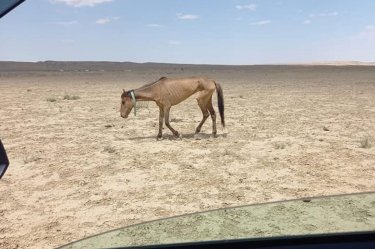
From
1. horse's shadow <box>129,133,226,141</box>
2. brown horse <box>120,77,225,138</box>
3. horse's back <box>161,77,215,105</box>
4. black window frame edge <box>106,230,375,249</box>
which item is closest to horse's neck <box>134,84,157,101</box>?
brown horse <box>120,77,225,138</box>

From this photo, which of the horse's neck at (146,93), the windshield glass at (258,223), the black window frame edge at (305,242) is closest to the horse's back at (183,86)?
the horse's neck at (146,93)

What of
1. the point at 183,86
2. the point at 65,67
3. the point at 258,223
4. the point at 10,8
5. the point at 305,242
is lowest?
the point at 65,67

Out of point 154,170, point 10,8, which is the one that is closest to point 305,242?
point 10,8

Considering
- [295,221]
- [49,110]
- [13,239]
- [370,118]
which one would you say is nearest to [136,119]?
[49,110]

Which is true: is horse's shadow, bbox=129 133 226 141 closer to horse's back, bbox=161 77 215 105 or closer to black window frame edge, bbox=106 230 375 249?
horse's back, bbox=161 77 215 105

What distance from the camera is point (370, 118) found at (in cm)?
1562

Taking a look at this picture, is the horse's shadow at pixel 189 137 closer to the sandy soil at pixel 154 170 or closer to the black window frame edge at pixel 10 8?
the sandy soil at pixel 154 170

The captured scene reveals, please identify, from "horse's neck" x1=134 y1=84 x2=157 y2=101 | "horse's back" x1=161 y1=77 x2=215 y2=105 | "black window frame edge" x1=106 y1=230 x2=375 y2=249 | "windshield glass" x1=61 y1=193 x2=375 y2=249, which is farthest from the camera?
"horse's back" x1=161 y1=77 x2=215 y2=105

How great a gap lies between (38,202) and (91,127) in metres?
7.74

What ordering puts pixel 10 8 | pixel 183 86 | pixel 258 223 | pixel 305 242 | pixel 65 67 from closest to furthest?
pixel 305 242 → pixel 10 8 → pixel 258 223 → pixel 183 86 → pixel 65 67

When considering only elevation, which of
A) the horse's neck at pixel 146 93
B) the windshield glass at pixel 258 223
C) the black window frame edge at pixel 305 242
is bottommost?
the horse's neck at pixel 146 93

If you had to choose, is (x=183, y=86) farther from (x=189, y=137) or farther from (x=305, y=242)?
(x=305, y=242)

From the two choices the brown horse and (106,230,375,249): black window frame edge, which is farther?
the brown horse

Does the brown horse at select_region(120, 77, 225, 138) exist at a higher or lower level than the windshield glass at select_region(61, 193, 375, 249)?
lower
